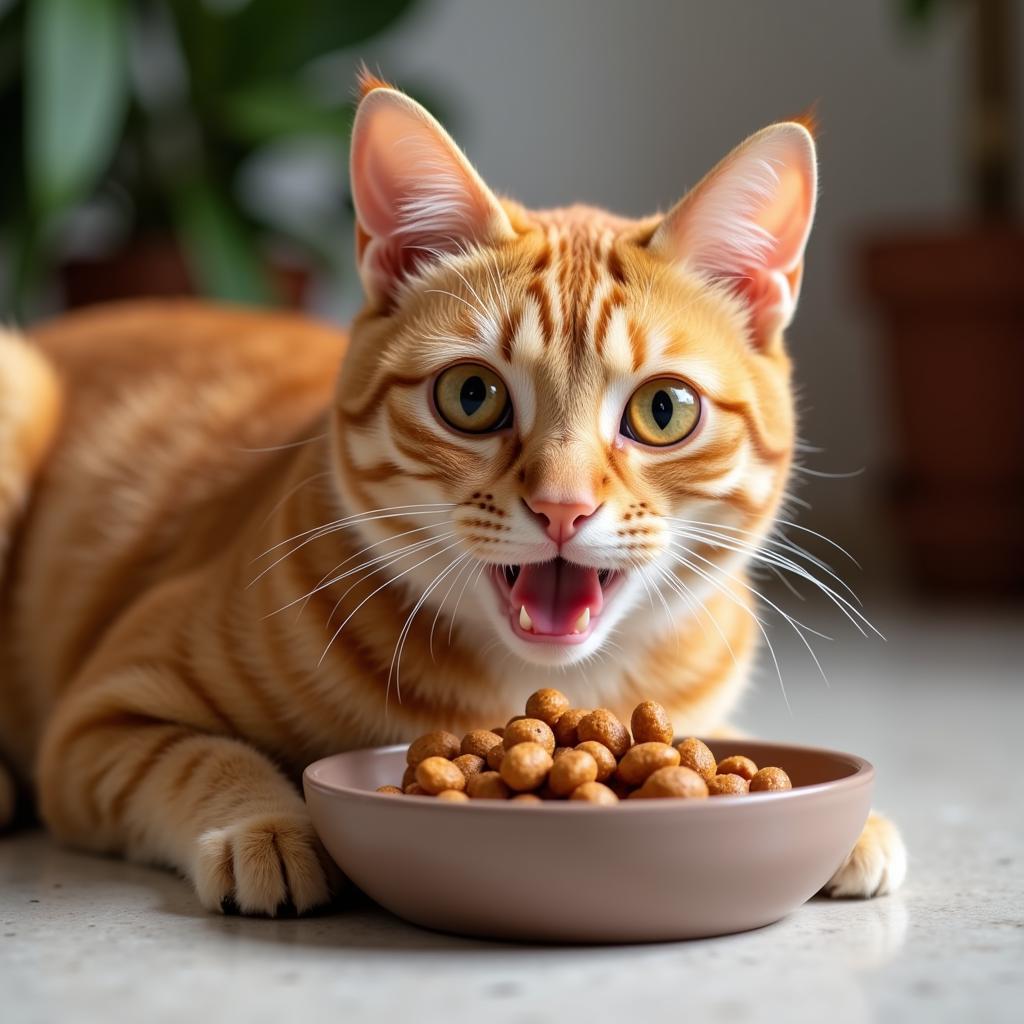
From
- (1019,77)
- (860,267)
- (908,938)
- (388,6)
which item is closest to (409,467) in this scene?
(908,938)

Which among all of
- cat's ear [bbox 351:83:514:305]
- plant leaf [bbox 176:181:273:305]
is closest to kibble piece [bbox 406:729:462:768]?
cat's ear [bbox 351:83:514:305]

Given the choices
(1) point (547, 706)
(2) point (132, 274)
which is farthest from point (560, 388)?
(2) point (132, 274)

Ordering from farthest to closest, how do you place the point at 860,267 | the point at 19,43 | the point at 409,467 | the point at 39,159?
the point at 860,267, the point at 19,43, the point at 39,159, the point at 409,467

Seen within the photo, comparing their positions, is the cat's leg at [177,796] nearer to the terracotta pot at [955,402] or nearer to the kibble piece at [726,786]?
the kibble piece at [726,786]

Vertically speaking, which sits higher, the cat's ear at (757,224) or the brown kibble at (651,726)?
the cat's ear at (757,224)

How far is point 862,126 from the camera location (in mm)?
4262

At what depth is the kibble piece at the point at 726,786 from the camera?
46.2 inches

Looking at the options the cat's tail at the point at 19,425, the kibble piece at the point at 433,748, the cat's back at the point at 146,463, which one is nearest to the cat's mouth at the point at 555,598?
the kibble piece at the point at 433,748

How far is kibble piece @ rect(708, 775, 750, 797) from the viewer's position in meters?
1.17

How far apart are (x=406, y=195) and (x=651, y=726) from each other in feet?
1.85

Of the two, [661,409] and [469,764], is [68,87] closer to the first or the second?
[661,409]

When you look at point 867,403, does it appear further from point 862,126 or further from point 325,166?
point 325,166

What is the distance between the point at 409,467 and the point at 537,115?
10.6 ft

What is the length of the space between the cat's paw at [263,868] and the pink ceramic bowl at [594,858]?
70 mm
